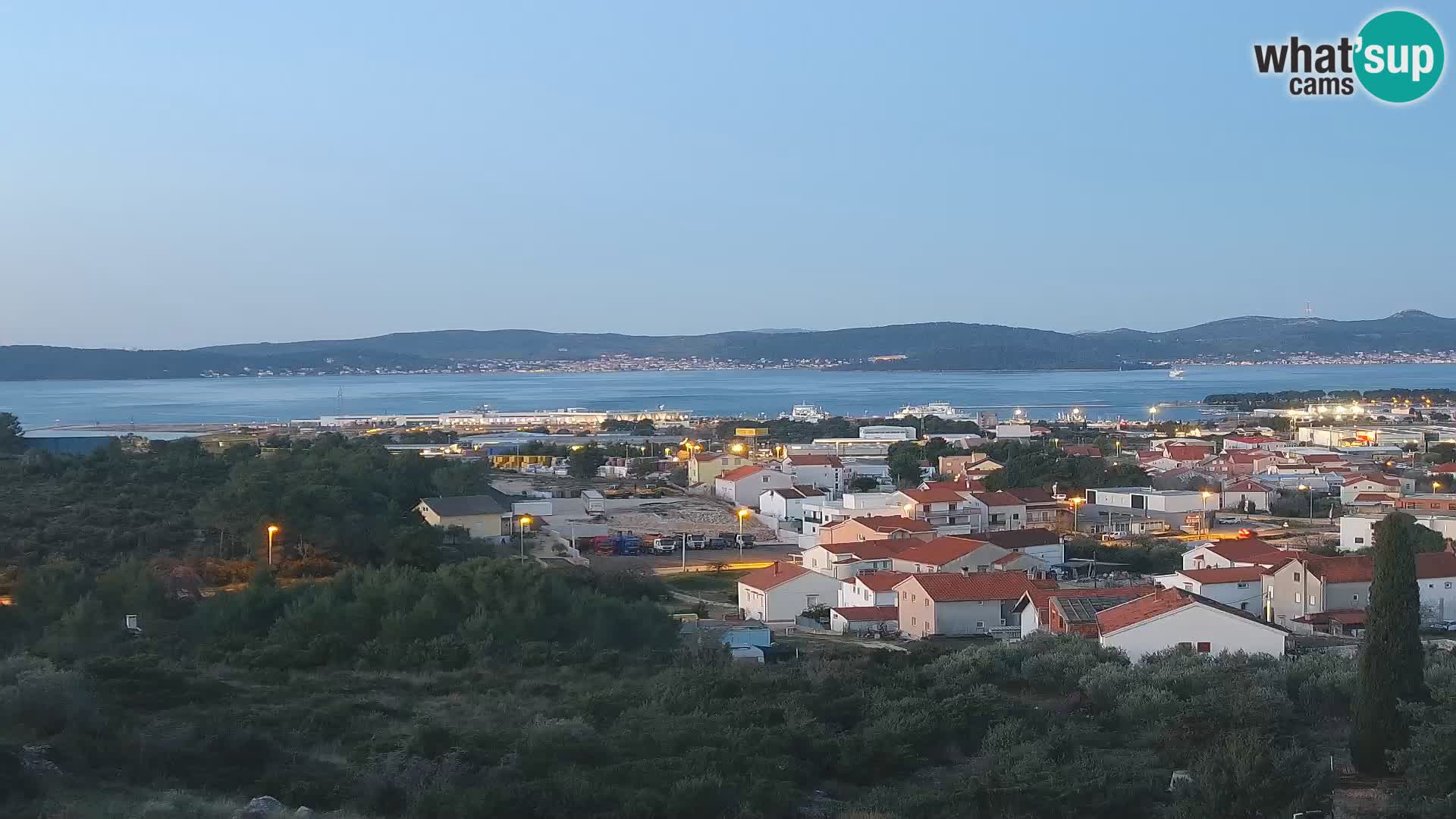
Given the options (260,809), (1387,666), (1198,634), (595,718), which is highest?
(260,809)

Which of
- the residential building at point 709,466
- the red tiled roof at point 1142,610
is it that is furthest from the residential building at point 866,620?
the residential building at point 709,466

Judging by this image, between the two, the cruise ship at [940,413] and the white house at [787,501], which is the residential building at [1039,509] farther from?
the cruise ship at [940,413]

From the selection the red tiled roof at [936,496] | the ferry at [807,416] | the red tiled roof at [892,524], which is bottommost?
the ferry at [807,416]

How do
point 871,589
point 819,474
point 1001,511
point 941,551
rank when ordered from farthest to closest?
point 819,474
point 1001,511
point 941,551
point 871,589

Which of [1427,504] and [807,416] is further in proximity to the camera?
[807,416]

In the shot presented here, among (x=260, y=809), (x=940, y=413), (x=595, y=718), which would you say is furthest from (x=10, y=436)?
(x=940, y=413)

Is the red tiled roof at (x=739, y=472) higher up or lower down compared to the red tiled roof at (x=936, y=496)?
lower down

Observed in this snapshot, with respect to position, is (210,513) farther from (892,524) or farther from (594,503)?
(594,503)

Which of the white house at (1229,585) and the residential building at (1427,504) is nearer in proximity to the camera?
the white house at (1229,585)
